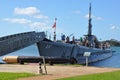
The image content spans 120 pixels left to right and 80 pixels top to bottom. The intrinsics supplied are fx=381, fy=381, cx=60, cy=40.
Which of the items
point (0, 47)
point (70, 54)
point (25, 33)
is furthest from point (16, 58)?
point (70, 54)

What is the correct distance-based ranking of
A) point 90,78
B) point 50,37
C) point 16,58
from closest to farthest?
point 90,78 < point 16,58 < point 50,37

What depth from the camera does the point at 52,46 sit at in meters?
70.1

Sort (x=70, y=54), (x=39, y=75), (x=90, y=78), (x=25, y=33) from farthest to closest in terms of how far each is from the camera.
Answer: (x=70, y=54), (x=25, y=33), (x=39, y=75), (x=90, y=78)

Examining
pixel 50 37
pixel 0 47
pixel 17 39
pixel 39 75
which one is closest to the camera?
pixel 39 75

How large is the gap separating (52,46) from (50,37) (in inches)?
103

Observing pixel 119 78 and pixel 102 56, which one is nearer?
pixel 119 78

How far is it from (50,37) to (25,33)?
1149cm

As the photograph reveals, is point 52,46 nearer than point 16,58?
No

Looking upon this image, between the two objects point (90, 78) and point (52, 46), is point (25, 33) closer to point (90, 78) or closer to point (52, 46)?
point (52, 46)

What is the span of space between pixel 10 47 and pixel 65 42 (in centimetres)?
2422

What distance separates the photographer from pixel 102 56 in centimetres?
10388

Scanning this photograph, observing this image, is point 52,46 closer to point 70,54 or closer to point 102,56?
point 70,54

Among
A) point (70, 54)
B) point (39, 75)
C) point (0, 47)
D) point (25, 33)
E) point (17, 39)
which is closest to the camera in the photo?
point (39, 75)

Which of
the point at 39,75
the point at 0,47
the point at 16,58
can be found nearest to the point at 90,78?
the point at 39,75
